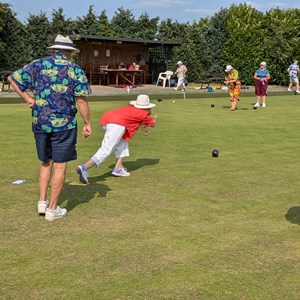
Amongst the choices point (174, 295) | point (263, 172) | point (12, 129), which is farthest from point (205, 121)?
point (174, 295)

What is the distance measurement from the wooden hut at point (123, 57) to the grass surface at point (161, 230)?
23.8m

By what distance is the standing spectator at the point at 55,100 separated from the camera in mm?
5320

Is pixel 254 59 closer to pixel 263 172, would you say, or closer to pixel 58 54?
pixel 263 172

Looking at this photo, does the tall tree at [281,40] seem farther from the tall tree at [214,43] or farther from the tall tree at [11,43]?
the tall tree at [11,43]

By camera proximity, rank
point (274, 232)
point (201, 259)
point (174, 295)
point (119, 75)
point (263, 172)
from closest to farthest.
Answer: point (174, 295)
point (201, 259)
point (274, 232)
point (263, 172)
point (119, 75)

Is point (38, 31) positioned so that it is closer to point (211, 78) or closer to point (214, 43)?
point (211, 78)

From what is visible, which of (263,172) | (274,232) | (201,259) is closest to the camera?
(201,259)

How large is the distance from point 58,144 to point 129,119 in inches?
87.1

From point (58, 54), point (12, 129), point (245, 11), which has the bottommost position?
point (12, 129)

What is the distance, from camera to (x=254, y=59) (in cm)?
3538

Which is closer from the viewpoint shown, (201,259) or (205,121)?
(201,259)

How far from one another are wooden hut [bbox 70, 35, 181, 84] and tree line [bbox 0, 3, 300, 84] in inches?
55.2

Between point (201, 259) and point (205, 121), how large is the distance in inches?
429

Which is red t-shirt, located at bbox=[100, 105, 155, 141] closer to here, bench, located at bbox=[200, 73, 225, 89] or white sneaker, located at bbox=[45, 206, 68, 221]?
white sneaker, located at bbox=[45, 206, 68, 221]
